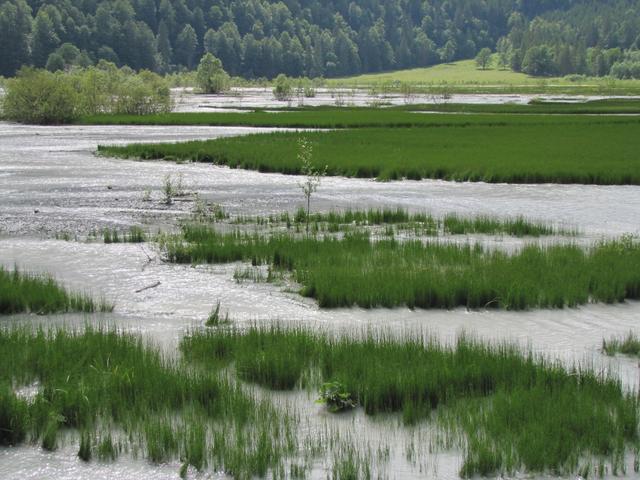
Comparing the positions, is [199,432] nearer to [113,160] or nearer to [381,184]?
[381,184]

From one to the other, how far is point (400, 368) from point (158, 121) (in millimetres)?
57691

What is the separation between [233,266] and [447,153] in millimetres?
21760

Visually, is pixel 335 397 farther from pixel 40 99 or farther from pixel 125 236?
pixel 40 99

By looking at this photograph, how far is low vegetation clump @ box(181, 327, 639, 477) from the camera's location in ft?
26.1

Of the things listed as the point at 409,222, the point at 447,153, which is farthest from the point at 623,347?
the point at 447,153

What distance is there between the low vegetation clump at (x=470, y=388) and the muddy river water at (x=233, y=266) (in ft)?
1.29

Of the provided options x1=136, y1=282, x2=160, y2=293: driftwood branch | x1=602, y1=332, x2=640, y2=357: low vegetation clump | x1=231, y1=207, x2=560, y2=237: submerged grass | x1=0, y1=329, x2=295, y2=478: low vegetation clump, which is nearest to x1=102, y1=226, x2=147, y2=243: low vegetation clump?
x1=231, y1=207, x2=560, y2=237: submerged grass

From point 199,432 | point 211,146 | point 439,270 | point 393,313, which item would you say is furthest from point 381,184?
point 199,432

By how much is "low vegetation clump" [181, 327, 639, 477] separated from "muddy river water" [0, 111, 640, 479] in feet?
1.29

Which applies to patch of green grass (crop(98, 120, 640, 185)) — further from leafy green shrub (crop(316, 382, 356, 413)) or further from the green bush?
the green bush

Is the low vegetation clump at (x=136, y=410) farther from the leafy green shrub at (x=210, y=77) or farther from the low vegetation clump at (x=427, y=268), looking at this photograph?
the leafy green shrub at (x=210, y=77)

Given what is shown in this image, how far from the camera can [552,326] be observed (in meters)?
12.7

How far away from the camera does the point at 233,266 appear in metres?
16.9

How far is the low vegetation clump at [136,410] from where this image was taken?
795 cm
